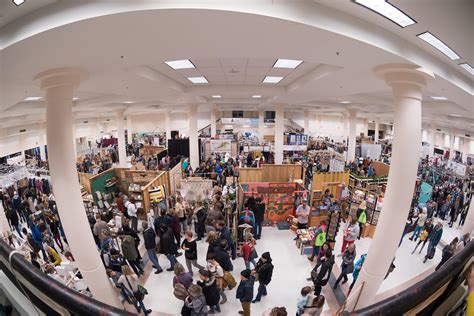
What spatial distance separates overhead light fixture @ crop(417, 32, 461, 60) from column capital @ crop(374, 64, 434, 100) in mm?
313

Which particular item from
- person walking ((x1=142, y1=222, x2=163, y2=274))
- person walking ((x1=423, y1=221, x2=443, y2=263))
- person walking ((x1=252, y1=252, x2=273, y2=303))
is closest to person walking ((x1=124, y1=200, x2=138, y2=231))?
person walking ((x1=142, y1=222, x2=163, y2=274))

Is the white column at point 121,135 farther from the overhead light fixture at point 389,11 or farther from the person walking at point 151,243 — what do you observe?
the overhead light fixture at point 389,11

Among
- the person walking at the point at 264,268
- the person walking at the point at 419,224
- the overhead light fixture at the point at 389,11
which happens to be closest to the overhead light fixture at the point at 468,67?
the overhead light fixture at the point at 389,11

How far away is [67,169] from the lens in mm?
3807

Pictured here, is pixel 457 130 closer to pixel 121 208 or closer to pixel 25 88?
pixel 121 208

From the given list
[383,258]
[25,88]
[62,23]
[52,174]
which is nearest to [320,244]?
[383,258]

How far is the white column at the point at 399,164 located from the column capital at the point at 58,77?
458cm

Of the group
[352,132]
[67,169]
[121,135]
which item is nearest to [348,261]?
[67,169]

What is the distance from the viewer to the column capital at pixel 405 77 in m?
3.44

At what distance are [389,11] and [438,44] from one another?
1.29 m

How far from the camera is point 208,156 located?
15.9 meters

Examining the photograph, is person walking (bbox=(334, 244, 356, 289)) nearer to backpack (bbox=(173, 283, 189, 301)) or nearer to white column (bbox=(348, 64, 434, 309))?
white column (bbox=(348, 64, 434, 309))

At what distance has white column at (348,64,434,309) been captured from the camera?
365cm

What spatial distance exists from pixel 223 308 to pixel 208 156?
11860mm
